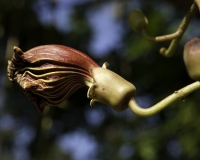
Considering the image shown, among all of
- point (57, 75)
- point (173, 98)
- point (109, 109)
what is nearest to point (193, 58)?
point (173, 98)

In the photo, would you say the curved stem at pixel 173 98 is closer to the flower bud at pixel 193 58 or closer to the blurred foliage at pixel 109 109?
the flower bud at pixel 193 58

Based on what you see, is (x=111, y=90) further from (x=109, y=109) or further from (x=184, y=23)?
(x=109, y=109)

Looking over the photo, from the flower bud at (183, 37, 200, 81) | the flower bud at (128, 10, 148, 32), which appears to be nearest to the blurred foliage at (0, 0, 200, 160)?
the flower bud at (128, 10, 148, 32)

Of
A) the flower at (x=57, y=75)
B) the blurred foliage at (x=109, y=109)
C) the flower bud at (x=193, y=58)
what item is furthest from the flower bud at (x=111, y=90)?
the blurred foliage at (x=109, y=109)

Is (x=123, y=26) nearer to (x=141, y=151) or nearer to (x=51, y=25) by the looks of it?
(x=51, y=25)

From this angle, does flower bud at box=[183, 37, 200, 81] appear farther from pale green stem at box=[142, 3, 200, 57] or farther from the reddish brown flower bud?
the reddish brown flower bud

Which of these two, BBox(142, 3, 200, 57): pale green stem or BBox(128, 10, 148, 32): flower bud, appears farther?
BBox(128, 10, 148, 32): flower bud
